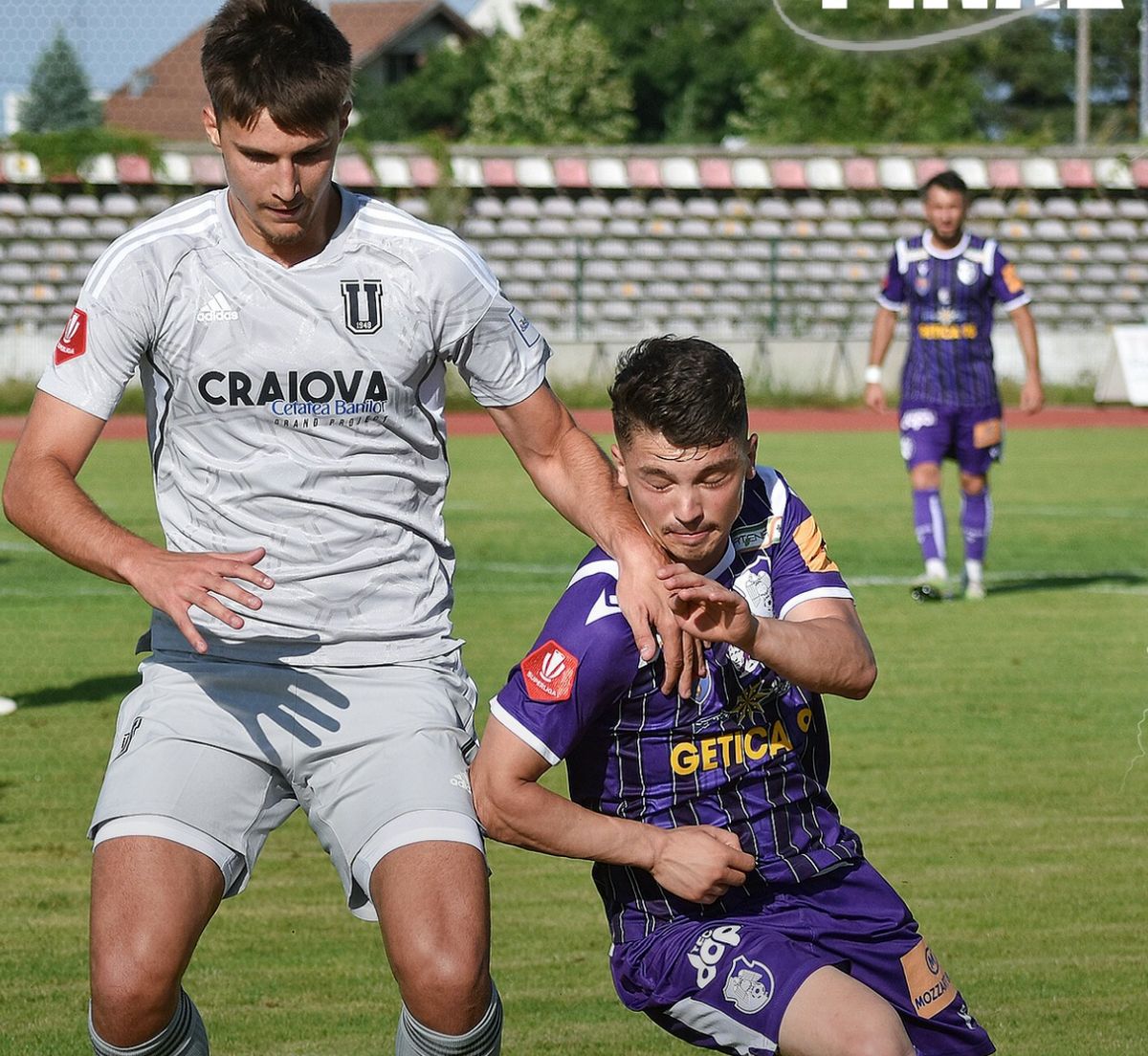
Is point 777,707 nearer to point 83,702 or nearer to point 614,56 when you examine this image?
point 83,702

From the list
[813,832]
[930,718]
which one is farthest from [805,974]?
[930,718]

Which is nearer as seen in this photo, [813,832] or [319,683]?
[813,832]

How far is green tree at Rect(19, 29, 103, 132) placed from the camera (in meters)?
23.3

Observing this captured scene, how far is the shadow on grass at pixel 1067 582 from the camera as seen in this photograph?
11406 mm

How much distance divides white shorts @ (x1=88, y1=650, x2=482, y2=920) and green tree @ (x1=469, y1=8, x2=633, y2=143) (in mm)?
57976

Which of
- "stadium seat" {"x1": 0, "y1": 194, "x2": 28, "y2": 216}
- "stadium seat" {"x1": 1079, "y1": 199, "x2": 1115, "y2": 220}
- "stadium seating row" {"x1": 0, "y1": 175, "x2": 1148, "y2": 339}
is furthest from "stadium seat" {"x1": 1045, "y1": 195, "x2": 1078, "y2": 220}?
"stadium seat" {"x1": 0, "y1": 194, "x2": 28, "y2": 216}

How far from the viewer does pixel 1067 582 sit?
38.1 feet

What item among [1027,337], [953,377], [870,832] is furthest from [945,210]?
[870,832]

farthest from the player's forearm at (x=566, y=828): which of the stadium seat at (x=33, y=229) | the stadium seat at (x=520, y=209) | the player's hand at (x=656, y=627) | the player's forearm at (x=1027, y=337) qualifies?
the stadium seat at (x=520, y=209)

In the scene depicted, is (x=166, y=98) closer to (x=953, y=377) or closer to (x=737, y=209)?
(x=737, y=209)

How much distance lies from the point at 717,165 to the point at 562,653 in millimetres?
26815

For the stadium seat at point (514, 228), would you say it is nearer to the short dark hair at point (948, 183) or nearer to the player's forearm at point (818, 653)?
the short dark hair at point (948, 183)

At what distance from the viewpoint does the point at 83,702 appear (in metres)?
8.23

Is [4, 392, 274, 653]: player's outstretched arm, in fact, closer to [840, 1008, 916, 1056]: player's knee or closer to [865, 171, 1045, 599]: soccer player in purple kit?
[840, 1008, 916, 1056]: player's knee
